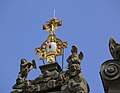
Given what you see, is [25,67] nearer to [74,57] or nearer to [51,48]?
[51,48]

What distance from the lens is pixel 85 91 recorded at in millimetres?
16438

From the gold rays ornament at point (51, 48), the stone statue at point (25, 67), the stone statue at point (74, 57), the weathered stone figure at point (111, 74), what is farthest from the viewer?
the gold rays ornament at point (51, 48)

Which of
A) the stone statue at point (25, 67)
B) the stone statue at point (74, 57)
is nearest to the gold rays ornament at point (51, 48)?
the stone statue at point (25, 67)

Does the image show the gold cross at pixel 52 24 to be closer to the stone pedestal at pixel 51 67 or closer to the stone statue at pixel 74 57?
the stone pedestal at pixel 51 67

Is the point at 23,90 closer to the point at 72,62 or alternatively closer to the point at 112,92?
the point at 72,62

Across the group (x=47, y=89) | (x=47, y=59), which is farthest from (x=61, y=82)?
(x=47, y=59)

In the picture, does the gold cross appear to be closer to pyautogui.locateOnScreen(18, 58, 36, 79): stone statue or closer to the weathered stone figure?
pyautogui.locateOnScreen(18, 58, 36, 79): stone statue

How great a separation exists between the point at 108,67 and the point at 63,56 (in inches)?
153

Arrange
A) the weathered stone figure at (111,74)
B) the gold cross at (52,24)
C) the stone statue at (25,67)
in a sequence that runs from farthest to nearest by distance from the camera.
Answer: the gold cross at (52,24) → the stone statue at (25,67) → the weathered stone figure at (111,74)

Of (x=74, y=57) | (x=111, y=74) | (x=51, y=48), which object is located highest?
(x=51, y=48)

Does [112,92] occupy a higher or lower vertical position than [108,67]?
lower

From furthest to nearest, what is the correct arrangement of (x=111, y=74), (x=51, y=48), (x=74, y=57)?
(x=51, y=48), (x=74, y=57), (x=111, y=74)

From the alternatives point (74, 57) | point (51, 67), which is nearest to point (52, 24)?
point (51, 67)

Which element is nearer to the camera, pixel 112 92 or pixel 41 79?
pixel 112 92
